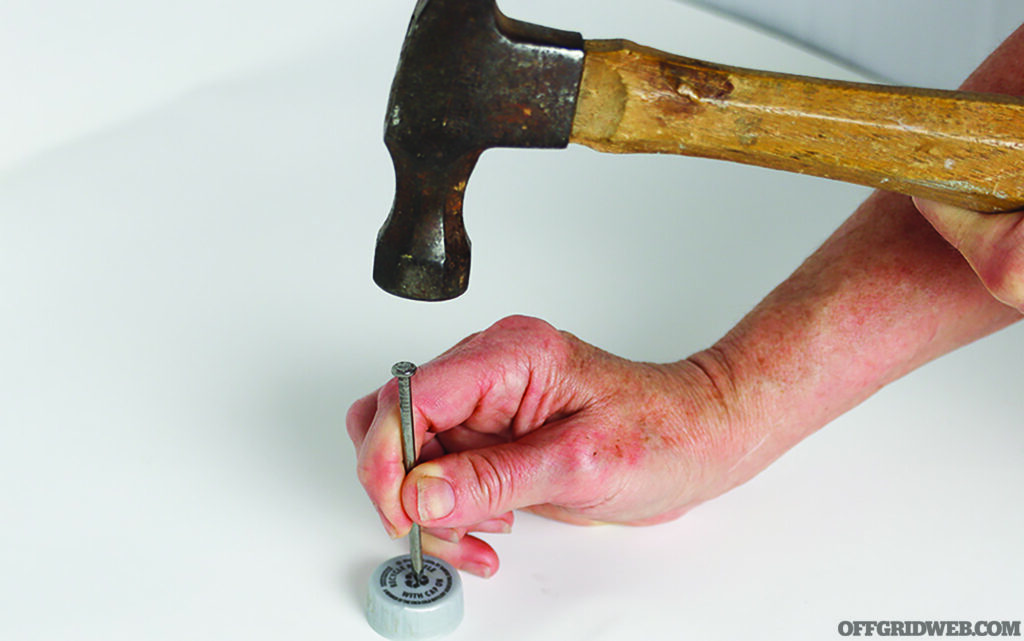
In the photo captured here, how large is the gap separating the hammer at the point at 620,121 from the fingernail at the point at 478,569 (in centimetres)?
34

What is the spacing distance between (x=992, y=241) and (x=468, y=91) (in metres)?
0.51

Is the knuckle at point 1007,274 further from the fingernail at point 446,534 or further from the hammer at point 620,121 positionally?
the fingernail at point 446,534

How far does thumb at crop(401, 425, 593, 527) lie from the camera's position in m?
1.14

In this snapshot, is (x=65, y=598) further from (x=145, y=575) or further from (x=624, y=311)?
(x=624, y=311)

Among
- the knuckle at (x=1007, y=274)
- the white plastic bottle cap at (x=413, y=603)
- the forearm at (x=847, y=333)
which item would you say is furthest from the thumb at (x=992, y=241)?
the white plastic bottle cap at (x=413, y=603)

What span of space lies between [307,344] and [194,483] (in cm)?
34

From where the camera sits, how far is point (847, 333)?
53.3 inches

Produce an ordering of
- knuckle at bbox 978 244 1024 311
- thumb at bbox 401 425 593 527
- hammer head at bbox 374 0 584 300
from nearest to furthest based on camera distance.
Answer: hammer head at bbox 374 0 584 300
knuckle at bbox 978 244 1024 311
thumb at bbox 401 425 593 527

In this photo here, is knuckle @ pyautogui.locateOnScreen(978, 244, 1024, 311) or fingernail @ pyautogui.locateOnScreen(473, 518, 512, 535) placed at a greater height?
knuckle @ pyautogui.locateOnScreen(978, 244, 1024, 311)

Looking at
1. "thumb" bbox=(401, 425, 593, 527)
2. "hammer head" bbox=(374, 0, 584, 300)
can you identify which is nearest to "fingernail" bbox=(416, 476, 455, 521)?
"thumb" bbox=(401, 425, 593, 527)

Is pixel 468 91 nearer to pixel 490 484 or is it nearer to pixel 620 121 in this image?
pixel 620 121

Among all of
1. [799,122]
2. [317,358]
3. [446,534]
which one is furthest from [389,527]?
[799,122]

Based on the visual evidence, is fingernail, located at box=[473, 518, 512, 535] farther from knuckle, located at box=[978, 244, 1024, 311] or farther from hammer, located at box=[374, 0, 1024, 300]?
knuckle, located at box=[978, 244, 1024, 311]

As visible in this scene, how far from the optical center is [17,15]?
2.19 meters
